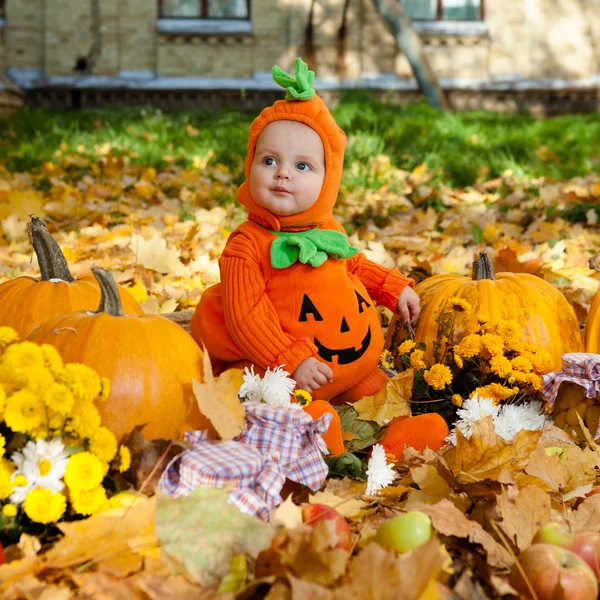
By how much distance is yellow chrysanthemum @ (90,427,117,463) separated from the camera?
1.39 m

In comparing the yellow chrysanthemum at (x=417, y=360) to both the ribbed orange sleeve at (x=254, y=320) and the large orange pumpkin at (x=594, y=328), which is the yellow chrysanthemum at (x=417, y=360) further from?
the large orange pumpkin at (x=594, y=328)

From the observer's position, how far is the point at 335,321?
211 cm

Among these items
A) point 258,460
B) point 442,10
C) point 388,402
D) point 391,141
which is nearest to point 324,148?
point 388,402

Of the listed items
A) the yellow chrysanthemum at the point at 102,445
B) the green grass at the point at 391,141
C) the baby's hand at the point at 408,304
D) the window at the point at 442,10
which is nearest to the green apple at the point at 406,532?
the yellow chrysanthemum at the point at 102,445

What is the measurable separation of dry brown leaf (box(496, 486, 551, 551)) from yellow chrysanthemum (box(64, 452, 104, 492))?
0.73 metres

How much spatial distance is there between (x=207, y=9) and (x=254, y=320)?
13315 mm

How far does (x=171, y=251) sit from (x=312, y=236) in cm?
152

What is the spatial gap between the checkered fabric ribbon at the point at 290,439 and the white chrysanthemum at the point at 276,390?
0.08m

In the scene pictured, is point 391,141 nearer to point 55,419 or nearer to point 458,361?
point 458,361

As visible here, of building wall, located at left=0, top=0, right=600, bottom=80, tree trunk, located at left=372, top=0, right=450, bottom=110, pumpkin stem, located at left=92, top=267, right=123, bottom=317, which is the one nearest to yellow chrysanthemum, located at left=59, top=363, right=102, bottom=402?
pumpkin stem, located at left=92, top=267, right=123, bottom=317

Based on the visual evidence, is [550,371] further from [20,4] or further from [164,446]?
[20,4]

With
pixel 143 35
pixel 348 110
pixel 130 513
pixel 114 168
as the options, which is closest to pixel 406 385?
pixel 130 513

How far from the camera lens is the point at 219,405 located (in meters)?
1.57

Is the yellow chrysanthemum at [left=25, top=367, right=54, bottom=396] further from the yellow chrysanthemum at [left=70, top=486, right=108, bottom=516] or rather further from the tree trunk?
the tree trunk
